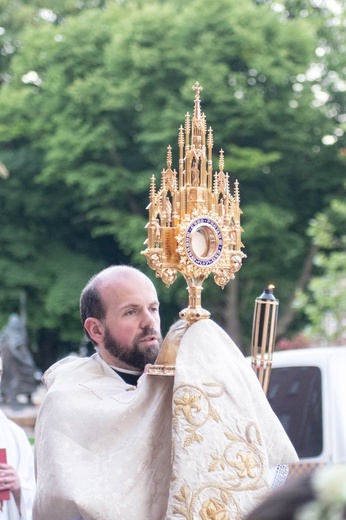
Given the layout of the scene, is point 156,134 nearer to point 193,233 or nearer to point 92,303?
point 92,303

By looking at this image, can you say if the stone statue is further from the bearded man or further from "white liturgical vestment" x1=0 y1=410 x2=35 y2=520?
the bearded man

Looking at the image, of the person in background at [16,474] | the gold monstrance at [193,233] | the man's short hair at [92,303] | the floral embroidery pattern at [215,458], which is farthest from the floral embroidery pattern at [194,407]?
the person in background at [16,474]

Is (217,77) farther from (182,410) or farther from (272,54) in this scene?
(182,410)

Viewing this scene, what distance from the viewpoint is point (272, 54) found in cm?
3073

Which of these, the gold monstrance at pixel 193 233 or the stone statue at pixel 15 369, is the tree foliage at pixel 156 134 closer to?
the stone statue at pixel 15 369

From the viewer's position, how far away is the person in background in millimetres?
5523

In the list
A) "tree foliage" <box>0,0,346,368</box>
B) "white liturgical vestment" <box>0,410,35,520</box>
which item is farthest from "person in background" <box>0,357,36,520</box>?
"tree foliage" <box>0,0,346,368</box>

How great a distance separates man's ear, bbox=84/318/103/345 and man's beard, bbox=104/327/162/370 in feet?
0.12

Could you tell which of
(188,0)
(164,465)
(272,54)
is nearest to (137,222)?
(272,54)

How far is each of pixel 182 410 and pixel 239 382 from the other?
0.62 feet

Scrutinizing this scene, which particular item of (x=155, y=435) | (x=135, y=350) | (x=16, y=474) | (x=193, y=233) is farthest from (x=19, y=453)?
(x=193, y=233)

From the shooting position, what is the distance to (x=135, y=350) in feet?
13.8

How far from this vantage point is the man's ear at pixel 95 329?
430 cm

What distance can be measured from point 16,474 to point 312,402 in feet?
8.80
